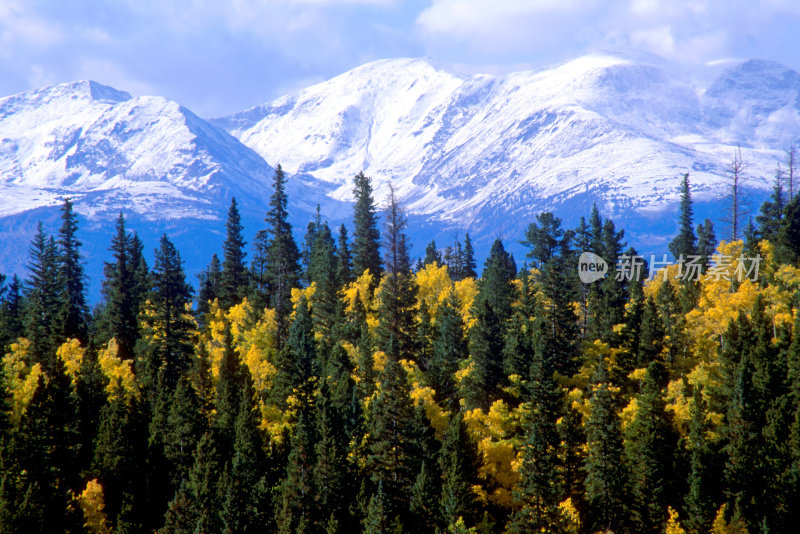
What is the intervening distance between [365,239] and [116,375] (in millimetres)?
29910

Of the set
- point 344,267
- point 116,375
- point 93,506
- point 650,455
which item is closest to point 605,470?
point 650,455

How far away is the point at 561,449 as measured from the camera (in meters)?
50.9

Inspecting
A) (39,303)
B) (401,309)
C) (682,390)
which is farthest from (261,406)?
(682,390)

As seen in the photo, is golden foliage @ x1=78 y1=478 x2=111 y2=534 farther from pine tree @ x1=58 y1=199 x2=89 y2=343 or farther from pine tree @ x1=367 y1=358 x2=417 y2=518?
pine tree @ x1=58 y1=199 x2=89 y2=343

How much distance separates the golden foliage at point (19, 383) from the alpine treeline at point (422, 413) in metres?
0.22

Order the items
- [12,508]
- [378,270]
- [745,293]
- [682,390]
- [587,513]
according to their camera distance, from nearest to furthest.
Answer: [12,508]
[587,513]
[682,390]
[745,293]
[378,270]

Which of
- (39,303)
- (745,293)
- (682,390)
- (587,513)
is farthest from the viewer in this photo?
(39,303)

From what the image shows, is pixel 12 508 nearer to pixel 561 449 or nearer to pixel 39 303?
pixel 39 303

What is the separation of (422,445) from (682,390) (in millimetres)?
19134

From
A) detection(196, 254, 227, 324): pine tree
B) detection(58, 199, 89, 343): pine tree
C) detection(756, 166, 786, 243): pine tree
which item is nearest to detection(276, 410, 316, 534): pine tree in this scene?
detection(58, 199, 89, 343): pine tree

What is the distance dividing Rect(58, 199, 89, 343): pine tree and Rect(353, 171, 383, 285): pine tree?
2746cm

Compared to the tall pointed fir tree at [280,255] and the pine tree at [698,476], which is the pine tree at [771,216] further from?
the tall pointed fir tree at [280,255]

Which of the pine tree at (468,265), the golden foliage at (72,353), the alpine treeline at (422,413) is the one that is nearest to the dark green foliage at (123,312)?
the alpine treeline at (422,413)

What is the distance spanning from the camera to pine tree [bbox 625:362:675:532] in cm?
4975
